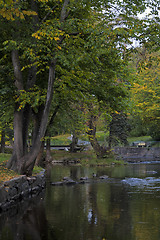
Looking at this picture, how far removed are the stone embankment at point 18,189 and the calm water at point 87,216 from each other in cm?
46

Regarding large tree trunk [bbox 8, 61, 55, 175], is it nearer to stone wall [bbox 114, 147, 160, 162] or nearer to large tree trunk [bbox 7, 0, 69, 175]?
large tree trunk [bbox 7, 0, 69, 175]

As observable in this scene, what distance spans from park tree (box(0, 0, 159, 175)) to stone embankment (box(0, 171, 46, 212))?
0.91m

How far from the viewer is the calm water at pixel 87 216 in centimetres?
923

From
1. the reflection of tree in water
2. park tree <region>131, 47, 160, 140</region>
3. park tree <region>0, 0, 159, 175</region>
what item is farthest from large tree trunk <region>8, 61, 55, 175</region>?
park tree <region>131, 47, 160, 140</region>

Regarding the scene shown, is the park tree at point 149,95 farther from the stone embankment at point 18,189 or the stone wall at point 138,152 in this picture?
the stone embankment at point 18,189

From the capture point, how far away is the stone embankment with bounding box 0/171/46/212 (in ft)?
41.2

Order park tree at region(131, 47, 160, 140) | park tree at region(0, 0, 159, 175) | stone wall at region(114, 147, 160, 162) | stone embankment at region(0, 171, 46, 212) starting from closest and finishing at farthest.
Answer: stone embankment at region(0, 171, 46, 212), park tree at region(0, 0, 159, 175), park tree at region(131, 47, 160, 140), stone wall at region(114, 147, 160, 162)

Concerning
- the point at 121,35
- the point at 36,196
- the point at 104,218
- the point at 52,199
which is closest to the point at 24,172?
the point at 36,196

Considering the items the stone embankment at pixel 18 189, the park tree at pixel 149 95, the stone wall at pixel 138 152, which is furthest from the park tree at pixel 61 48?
the stone wall at pixel 138 152

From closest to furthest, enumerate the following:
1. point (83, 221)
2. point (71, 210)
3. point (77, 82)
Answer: point (83, 221), point (71, 210), point (77, 82)

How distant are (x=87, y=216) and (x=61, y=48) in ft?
28.3

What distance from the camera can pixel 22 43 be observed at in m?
15.8

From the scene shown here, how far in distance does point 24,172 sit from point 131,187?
248 inches

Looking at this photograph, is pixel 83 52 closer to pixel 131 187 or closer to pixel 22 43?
pixel 22 43
